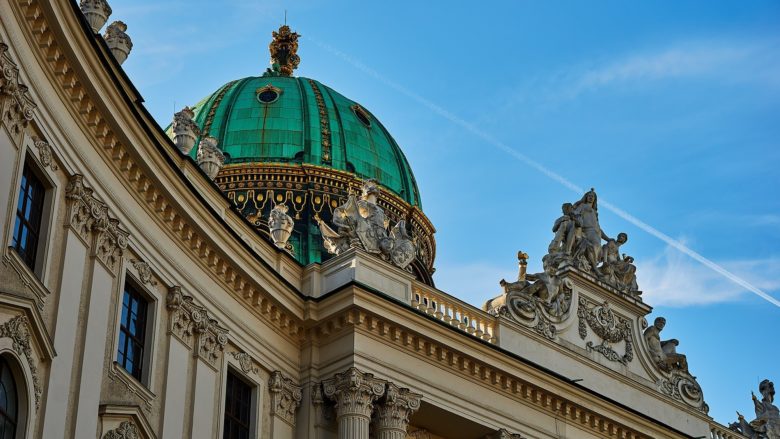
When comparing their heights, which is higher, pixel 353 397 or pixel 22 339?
pixel 353 397

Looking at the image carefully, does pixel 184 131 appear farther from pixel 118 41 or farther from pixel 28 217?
pixel 28 217

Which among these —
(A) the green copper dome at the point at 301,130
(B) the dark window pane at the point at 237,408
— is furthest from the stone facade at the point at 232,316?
(A) the green copper dome at the point at 301,130

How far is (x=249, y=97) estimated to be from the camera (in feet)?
156

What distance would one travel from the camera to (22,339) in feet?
66.4

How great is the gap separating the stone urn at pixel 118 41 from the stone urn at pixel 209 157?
5.03m

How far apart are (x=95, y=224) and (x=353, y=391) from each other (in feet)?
24.9

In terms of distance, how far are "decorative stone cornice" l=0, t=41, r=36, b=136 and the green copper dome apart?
76.3 ft

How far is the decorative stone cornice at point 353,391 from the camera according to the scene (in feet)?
94.9

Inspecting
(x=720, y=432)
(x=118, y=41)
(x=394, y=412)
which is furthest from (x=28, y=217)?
(x=720, y=432)

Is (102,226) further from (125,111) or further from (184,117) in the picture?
(184,117)

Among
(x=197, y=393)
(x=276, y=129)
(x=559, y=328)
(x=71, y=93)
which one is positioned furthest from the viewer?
(x=276, y=129)

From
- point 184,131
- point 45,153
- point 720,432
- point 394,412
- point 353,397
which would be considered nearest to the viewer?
point 45,153

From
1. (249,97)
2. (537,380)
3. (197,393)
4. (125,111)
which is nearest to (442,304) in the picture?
(537,380)

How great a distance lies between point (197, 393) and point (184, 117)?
6942mm
